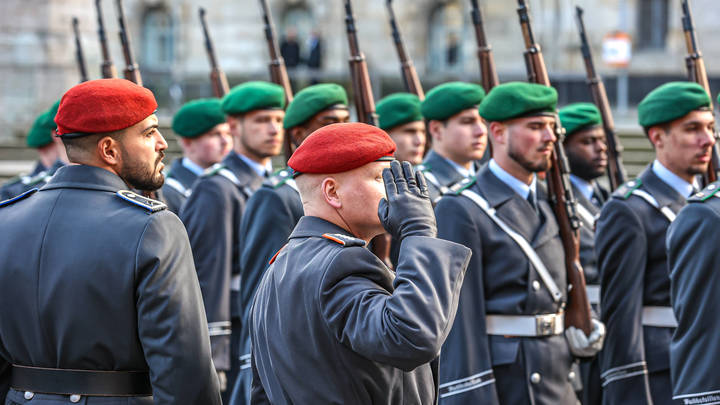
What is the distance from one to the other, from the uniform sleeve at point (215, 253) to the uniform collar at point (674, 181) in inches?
88.6

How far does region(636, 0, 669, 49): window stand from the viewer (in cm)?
1897

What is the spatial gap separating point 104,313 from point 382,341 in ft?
3.10

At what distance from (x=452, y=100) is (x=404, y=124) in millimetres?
583

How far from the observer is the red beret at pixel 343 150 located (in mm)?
2977

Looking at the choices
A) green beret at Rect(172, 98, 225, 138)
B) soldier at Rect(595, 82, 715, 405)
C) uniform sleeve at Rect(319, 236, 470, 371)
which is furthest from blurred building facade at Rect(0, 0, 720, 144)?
uniform sleeve at Rect(319, 236, 470, 371)

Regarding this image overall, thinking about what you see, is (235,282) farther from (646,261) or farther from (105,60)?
(105,60)

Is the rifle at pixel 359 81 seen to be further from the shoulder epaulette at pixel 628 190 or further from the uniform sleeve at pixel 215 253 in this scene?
the shoulder epaulette at pixel 628 190

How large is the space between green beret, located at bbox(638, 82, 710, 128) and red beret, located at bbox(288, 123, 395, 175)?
2374 millimetres

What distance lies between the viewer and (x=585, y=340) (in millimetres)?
4406

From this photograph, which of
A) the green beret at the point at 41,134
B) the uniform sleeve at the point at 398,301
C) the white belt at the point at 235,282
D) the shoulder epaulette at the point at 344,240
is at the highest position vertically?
the shoulder epaulette at the point at 344,240

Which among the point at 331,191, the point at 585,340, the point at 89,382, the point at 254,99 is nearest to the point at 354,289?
the point at 331,191

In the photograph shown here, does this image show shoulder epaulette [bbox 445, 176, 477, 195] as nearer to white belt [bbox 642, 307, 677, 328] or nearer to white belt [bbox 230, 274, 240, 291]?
white belt [bbox 642, 307, 677, 328]

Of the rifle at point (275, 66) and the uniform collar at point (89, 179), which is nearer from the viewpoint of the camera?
the uniform collar at point (89, 179)

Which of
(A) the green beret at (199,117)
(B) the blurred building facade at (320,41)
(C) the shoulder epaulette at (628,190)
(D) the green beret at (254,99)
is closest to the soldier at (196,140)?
(A) the green beret at (199,117)
